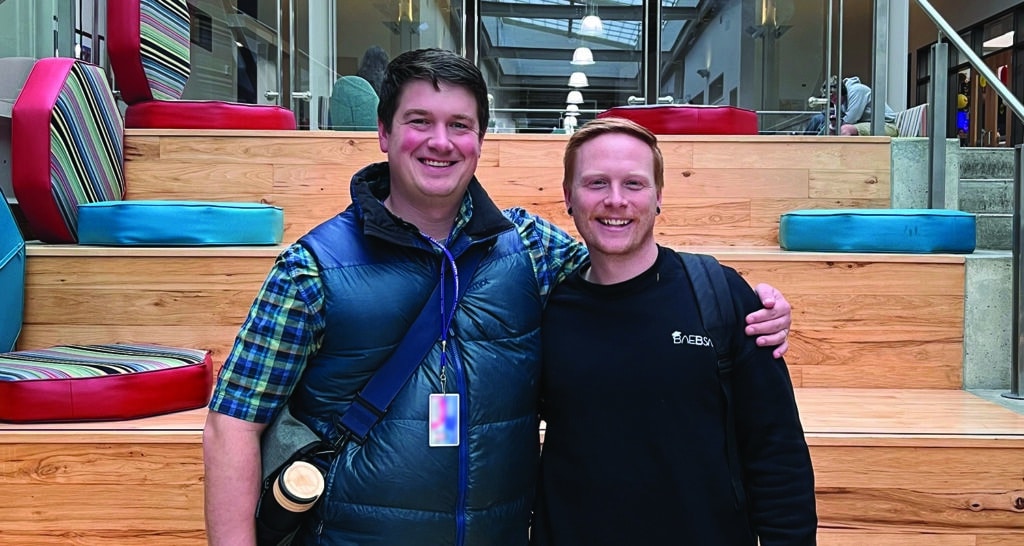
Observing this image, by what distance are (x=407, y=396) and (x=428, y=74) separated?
48 centimetres

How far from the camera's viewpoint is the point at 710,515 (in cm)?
123

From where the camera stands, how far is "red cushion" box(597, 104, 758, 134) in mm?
3521

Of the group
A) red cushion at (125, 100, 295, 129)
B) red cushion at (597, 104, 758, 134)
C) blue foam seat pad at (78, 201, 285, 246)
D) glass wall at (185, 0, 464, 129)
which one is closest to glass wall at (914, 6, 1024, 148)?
glass wall at (185, 0, 464, 129)

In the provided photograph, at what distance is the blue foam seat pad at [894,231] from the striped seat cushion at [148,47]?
2.76 m

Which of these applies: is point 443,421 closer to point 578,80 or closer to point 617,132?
point 617,132

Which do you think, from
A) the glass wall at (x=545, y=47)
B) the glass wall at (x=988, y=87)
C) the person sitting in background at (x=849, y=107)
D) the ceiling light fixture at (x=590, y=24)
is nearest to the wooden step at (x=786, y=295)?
the glass wall at (x=545, y=47)

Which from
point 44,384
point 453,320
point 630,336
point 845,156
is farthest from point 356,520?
point 845,156

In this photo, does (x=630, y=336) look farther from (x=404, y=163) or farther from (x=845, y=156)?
(x=845, y=156)

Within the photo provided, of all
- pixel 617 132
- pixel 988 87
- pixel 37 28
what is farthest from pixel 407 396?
pixel 988 87

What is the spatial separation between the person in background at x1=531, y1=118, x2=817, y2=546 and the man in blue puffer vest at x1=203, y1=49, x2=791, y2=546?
0.21 feet

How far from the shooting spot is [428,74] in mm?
1246

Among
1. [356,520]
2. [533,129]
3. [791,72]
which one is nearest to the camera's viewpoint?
[356,520]

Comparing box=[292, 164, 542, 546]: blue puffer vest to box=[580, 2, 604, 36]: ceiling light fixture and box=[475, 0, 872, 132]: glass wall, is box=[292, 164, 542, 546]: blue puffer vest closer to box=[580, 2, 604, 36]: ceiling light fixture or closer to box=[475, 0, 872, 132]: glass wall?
box=[475, 0, 872, 132]: glass wall

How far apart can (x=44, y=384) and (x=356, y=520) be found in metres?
1.27
